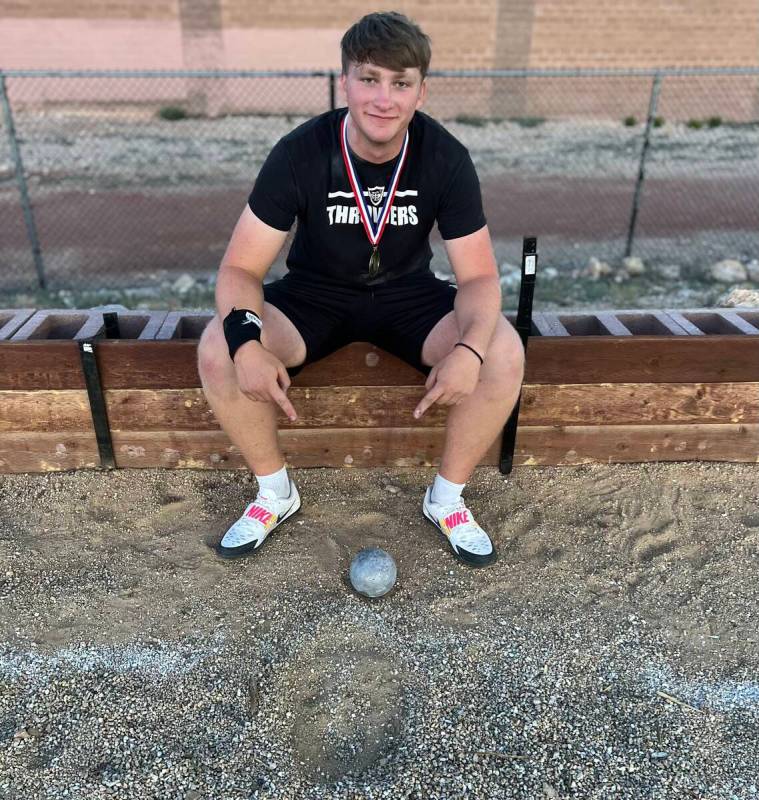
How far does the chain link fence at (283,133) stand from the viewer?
780cm

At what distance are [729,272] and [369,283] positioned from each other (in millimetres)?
5033

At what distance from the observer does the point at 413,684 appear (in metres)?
2.53

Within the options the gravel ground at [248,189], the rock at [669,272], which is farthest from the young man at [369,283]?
the rock at [669,272]

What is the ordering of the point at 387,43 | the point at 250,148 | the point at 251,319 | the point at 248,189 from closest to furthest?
the point at 387,43, the point at 251,319, the point at 248,189, the point at 250,148

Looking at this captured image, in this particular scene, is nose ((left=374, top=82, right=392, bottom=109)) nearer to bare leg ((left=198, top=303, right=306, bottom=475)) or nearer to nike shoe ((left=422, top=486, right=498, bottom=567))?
bare leg ((left=198, top=303, right=306, bottom=475))

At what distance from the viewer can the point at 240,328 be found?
274 centimetres

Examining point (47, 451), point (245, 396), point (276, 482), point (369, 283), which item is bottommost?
point (47, 451)

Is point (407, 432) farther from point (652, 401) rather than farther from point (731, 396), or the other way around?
point (731, 396)

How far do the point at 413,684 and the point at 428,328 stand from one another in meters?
1.39

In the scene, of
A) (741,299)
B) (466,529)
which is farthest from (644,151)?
(466,529)

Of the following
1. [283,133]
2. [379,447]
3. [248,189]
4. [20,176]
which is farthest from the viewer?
[283,133]

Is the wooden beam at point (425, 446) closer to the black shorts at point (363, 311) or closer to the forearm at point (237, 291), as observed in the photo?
the black shorts at point (363, 311)

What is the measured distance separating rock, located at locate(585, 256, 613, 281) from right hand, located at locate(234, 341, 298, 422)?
16.5 feet

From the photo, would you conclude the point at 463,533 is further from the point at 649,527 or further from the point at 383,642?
the point at 649,527
